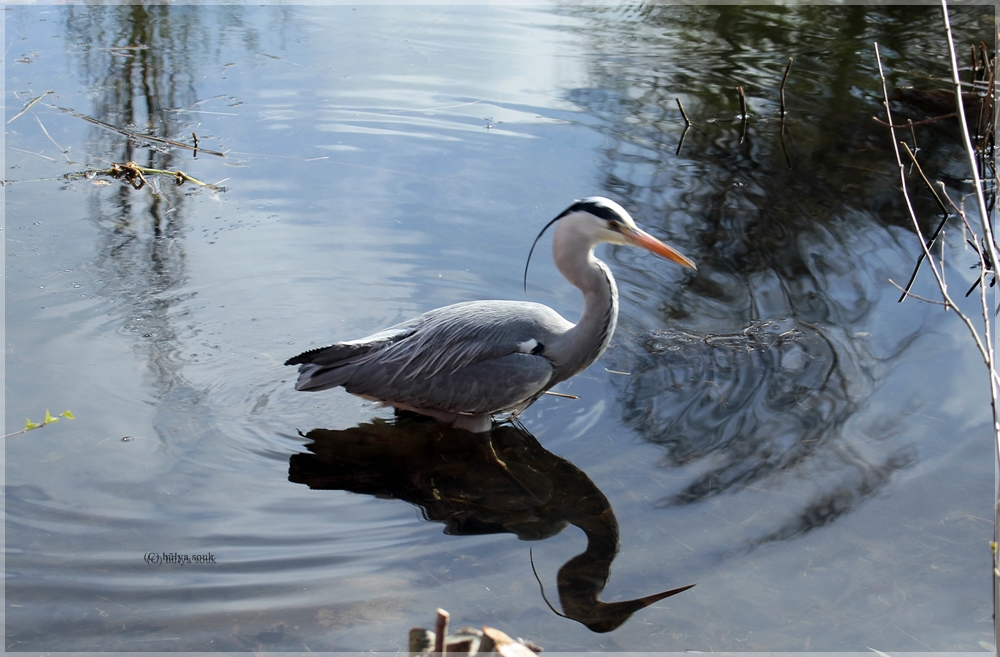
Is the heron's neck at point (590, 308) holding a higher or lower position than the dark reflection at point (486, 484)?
higher

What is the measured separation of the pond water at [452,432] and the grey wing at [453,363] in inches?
9.3

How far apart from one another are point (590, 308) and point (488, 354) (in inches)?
22.8

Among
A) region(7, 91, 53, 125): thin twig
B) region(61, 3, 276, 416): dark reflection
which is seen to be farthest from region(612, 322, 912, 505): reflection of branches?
region(7, 91, 53, 125): thin twig

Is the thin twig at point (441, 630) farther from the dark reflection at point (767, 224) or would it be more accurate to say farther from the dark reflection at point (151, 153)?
the dark reflection at point (151, 153)

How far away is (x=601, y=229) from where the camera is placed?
4.41 m

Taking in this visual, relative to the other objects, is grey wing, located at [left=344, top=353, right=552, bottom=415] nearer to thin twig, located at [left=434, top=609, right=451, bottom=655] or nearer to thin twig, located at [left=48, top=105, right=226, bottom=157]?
thin twig, located at [left=434, top=609, right=451, bottom=655]

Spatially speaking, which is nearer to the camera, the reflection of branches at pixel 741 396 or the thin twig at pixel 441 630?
the thin twig at pixel 441 630

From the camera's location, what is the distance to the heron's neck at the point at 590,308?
450 centimetres

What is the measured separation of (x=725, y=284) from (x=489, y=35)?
19.2 ft

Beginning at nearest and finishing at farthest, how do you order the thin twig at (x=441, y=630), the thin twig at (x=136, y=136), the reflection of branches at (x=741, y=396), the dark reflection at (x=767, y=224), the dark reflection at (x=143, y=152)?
the thin twig at (x=441, y=630)
the reflection of branches at (x=741, y=396)
the dark reflection at (x=767, y=224)
the dark reflection at (x=143, y=152)
the thin twig at (x=136, y=136)

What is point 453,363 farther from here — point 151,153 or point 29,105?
point 29,105

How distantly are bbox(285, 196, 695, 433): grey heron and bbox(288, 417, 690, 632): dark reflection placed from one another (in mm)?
180

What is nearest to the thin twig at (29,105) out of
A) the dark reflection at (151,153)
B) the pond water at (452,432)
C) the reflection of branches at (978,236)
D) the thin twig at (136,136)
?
the pond water at (452,432)

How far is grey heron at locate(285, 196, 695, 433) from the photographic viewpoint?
445 centimetres
